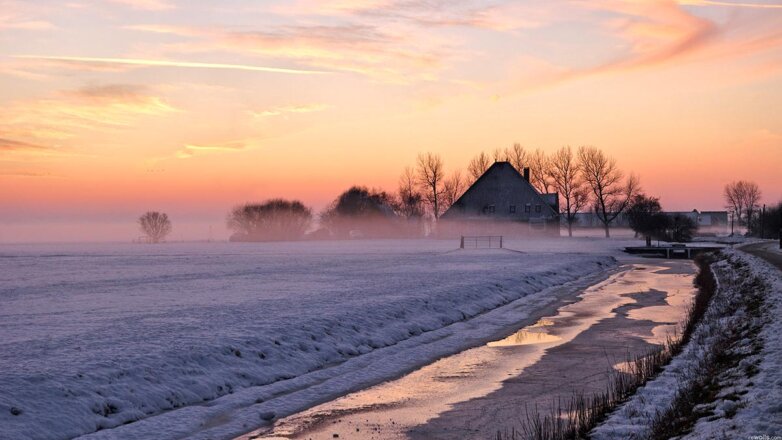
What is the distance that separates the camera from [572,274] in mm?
45438

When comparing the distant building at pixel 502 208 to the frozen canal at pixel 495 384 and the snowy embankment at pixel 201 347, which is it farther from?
the frozen canal at pixel 495 384

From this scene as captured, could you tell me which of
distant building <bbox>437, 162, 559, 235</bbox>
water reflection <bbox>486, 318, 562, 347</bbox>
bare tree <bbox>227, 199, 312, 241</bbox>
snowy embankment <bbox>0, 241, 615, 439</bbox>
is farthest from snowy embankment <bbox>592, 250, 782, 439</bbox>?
bare tree <bbox>227, 199, 312, 241</bbox>

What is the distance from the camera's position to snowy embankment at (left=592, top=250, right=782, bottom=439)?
9648mm

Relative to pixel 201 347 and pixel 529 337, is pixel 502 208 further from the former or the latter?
A: pixel 201 347

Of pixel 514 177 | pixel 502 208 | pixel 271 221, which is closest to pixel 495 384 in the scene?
pixel 502 208

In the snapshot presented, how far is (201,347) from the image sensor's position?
1579cm

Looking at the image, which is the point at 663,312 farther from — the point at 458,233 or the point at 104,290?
the point at 458,233

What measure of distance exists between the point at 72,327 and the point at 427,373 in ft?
29.1

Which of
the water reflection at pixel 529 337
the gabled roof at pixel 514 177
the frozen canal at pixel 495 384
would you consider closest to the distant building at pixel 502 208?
the gabled roof at pixel 514 177

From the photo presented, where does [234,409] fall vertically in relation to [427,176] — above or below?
below

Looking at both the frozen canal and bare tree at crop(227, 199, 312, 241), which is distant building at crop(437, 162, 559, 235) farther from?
the frozen canal

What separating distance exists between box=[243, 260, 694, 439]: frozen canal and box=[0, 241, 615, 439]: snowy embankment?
2.84 ft

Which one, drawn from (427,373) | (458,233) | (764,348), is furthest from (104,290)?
(458,233)

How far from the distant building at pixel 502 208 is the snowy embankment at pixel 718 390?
3630 inches
